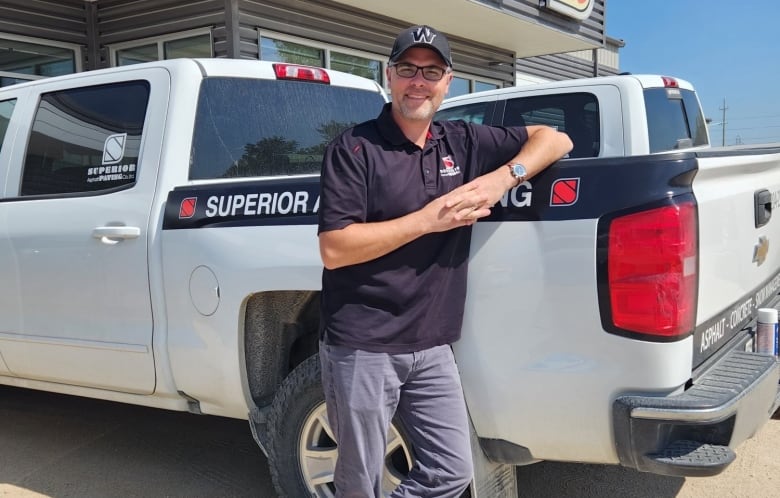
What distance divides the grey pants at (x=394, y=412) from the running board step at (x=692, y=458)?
56cm

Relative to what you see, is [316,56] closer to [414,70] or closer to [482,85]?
[482,85]

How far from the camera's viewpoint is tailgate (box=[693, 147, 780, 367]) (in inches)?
83.0

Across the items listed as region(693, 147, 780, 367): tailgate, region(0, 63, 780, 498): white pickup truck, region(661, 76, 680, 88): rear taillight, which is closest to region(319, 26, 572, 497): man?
region(0, 63, 780, 498): white pickup truck

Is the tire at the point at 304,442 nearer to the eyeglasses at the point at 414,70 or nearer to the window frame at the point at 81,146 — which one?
the eyeglasses at the point at 414,70

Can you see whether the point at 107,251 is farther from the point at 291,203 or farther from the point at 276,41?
the point at 276,41

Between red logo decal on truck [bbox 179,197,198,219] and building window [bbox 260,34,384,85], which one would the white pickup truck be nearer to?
red logo decal on truck [bbox 179,197,198,219]

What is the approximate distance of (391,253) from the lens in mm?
1979

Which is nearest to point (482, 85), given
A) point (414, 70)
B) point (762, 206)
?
point (762, 206)

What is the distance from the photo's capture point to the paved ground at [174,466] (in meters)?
3.18

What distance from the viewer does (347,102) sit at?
3797mm

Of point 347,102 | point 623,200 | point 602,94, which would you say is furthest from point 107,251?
point 602,94

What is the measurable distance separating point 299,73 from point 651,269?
224 centimetres

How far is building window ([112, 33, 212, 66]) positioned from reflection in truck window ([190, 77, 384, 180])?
5522 mm

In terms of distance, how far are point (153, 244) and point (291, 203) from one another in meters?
0.74
